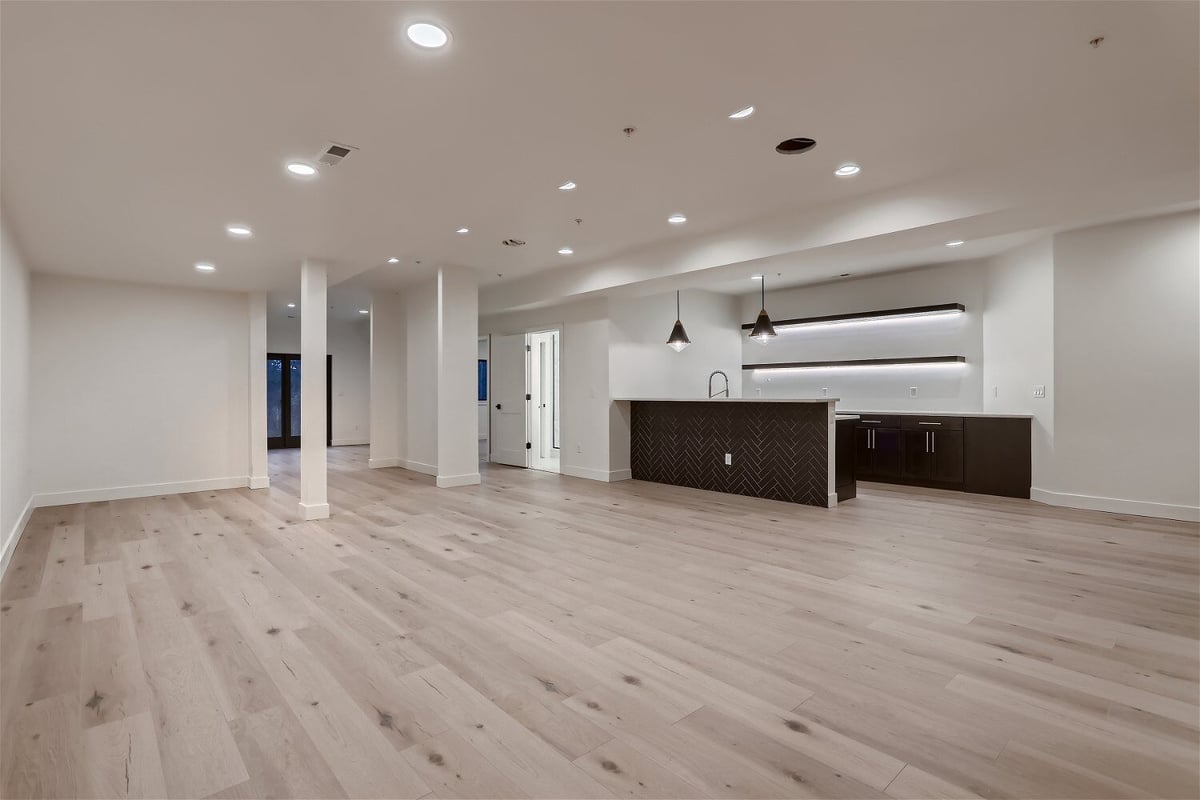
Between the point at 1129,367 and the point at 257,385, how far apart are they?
9.22 metres

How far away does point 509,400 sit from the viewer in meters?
8.95

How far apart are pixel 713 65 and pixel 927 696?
2692mm

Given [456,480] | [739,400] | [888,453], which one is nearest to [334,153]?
[456,480]

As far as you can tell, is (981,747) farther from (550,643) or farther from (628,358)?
(628,358)

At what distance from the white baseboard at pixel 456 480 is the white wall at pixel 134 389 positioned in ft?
8.91

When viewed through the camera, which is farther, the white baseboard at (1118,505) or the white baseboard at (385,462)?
the white baseboard at (385,462)

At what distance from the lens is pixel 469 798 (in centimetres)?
162

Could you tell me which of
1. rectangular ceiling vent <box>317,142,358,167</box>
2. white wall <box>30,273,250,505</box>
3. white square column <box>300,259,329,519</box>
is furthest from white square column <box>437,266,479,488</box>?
rectangular ceiling vent <box>317,142,358,167</box>

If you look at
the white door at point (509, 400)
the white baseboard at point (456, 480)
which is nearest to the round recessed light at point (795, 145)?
the white baseboard at point (456, 480)

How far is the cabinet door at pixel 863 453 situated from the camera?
7172mm

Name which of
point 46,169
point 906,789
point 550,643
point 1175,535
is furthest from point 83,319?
point 1175,535

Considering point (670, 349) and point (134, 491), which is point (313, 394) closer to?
point (134, 491)

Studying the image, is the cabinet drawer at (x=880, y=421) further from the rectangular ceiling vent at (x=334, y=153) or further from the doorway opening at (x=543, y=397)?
the rectangular ceiling vent at (x=334, y=153)

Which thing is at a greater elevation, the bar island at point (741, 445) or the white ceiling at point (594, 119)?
the white ceiling at point (594, 119)
